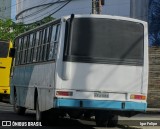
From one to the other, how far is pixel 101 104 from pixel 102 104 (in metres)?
0.03

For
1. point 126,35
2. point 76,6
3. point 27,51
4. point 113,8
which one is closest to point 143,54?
point 126,35

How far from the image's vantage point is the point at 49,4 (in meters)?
93.2

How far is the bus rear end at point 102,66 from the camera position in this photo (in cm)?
1491

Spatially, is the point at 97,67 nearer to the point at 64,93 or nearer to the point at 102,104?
the point at 102,104

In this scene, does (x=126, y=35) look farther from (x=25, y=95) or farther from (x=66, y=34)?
(x=25, y=95)

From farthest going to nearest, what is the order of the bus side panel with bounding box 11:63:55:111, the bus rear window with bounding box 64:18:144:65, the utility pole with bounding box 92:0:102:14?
the utility pole with bounding box 92:0:102:14, the bus side panel with bounding box 11:63:55:111, the bus rear window with bounding box 64:18:144:65

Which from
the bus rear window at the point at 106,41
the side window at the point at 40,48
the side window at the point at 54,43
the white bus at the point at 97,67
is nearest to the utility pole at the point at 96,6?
the side window at the point at 40,48

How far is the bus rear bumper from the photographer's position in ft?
48.4

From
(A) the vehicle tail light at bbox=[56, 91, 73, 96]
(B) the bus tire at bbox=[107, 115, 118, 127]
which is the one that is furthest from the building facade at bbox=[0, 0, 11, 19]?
(A) the vehicle tail light at bbox=[56, 91, 73, 96]

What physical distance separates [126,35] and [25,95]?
221 inches

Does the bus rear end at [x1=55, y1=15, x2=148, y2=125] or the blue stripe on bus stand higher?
the bus rear end at [x1=55, y1=15, x2=148, y2=125]

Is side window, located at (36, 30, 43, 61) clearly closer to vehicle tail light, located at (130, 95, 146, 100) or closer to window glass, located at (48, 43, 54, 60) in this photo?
window glass, located at (48, 43, 54, 60)

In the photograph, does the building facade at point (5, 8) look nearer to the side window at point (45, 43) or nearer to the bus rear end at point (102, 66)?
the side window at point (45, 43)

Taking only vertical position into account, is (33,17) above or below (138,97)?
above
